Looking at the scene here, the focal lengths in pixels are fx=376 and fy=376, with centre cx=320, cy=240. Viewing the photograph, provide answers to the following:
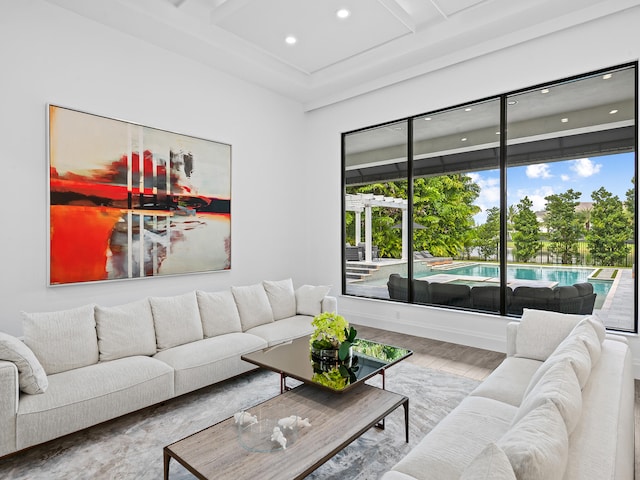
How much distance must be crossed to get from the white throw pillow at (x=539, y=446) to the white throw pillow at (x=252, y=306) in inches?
121

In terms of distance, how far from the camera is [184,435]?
8.32ft

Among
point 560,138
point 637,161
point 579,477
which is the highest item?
point 560,138

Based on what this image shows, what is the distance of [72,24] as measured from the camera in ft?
11.6

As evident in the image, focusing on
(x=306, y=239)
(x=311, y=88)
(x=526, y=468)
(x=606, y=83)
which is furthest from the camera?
(x=306, y=239)

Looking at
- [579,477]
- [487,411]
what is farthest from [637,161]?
[579,477]

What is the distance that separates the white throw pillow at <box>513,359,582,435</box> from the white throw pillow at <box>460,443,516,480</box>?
15.2 inches

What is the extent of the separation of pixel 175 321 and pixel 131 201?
1417 millimetres

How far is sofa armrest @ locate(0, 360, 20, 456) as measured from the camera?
212 centimetres

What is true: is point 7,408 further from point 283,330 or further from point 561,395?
point 561,395

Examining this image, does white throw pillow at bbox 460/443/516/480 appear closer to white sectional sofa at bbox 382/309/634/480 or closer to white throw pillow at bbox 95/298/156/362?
white sectional sofa at bbox 382/309/634/480

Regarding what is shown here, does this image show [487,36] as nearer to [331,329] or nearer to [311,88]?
[311,88]

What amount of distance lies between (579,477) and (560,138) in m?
3.84

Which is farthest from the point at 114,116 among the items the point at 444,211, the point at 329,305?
the point at 444,211

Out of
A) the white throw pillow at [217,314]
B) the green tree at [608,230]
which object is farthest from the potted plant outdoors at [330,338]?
the green tree at [608,230]
